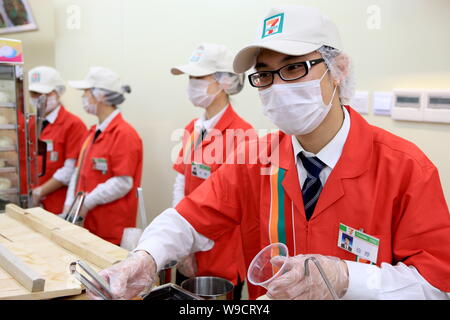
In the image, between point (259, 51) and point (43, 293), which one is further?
point (259, 51)

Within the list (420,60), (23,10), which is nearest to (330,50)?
(420,60)

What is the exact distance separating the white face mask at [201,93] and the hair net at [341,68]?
1.36 metres

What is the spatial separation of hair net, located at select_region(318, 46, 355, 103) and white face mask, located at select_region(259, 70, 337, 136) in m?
0.05

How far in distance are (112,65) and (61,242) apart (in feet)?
9.97

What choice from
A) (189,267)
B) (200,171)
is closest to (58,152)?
(200,171)

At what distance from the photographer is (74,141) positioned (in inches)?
153

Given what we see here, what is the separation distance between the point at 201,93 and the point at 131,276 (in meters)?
1.71

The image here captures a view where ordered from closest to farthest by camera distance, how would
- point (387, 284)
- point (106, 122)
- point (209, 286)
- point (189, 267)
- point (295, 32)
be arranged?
point (387, 284), point (295, 32), point (209, 286), point (189, 267), point (106, 122)

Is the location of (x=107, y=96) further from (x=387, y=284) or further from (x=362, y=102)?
(x=387, y=284)

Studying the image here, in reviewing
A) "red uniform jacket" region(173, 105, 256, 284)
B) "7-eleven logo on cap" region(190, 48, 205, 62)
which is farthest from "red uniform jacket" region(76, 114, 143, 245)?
"7-eleven logo on cap" region(190, 48, 205, 62)

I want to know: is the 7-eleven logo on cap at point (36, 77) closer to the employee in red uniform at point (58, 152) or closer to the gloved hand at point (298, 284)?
the employee in red uniform at point (58, 152)

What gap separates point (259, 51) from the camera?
4.60 feet

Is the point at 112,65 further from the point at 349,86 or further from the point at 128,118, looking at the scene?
the point at 349,86

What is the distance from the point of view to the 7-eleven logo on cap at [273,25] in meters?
1.33
